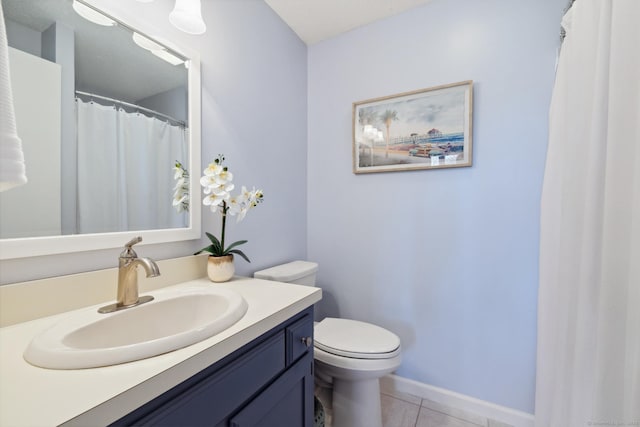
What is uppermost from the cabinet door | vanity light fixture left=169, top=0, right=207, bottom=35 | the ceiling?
the ceiling

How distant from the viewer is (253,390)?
688 mm

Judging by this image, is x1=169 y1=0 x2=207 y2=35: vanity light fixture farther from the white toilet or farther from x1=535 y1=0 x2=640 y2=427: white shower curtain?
x1=535 y1=0 x2=640 y2=427: white shower curtain

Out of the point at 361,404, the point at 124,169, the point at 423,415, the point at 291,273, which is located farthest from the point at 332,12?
the point at 423,415

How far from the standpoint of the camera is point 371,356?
1.19 m

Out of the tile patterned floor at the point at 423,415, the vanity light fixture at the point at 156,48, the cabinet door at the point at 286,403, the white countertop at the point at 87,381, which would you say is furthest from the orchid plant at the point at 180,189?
the tile patterned floor at the point at 423,415

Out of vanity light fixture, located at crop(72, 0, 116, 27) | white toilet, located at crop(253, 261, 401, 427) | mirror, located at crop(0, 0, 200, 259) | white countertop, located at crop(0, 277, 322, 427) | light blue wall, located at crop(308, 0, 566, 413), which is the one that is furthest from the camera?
light blue wall, located at crop(308, 0, 566, 413)

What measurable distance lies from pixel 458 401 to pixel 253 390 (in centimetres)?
139

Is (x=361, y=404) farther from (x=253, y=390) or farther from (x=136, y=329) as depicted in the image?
(x=136, y=329)

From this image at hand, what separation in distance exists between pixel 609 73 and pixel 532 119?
72 cm

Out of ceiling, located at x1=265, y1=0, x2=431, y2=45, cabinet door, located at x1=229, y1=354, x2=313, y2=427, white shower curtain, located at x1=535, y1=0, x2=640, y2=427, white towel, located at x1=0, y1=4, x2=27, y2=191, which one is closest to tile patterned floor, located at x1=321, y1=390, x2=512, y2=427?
white shower curtain, located at x1=535, y1=0, x2=640, y2=427

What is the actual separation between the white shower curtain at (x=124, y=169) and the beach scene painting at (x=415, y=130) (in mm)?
1104

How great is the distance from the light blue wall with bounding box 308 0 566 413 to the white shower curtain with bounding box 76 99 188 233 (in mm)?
1078

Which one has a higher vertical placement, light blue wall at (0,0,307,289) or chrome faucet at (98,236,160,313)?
light blue wall at (0,0,307,289)

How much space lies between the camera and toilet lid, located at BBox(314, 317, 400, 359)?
47.5 inches
